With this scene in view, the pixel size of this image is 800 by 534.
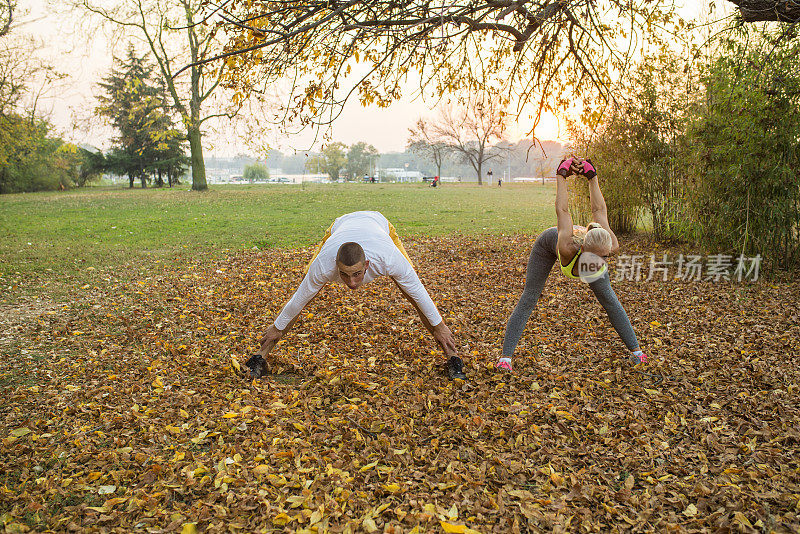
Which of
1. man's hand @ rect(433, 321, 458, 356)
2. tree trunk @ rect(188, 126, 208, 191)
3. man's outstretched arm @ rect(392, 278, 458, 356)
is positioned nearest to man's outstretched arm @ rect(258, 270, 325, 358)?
man's outstretched arm @ rect(392, 278, 458, 356)

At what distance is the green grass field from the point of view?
902 cm

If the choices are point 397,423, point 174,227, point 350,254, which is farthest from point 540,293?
point 174,227

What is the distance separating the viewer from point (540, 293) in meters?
4.29

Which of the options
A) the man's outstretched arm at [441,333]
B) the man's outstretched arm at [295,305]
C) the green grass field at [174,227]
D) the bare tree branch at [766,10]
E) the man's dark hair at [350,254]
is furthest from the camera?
the green grass field at [174,227]

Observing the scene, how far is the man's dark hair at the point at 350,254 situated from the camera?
3.46 meters

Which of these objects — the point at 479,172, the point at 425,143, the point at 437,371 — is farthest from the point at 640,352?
the point at 479,172

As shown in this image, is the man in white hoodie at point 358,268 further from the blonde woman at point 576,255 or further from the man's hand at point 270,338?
the blonde woman at point 576,255

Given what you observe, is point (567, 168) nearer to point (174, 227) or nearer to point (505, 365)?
point (505, 365)

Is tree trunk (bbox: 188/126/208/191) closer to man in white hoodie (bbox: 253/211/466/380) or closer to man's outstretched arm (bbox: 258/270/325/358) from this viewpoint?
man's outstretched arm (bbox: 258/270/325/358)

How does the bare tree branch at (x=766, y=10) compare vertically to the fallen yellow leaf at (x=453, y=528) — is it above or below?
above

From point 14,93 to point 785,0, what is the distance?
80.1ft

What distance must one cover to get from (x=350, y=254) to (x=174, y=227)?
10.9 metres

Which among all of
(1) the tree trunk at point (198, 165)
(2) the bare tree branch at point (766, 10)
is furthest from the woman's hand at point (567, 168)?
(1) the tree trunk at point (198, 165)

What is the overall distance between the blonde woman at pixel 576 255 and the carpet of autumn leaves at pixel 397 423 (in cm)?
39
